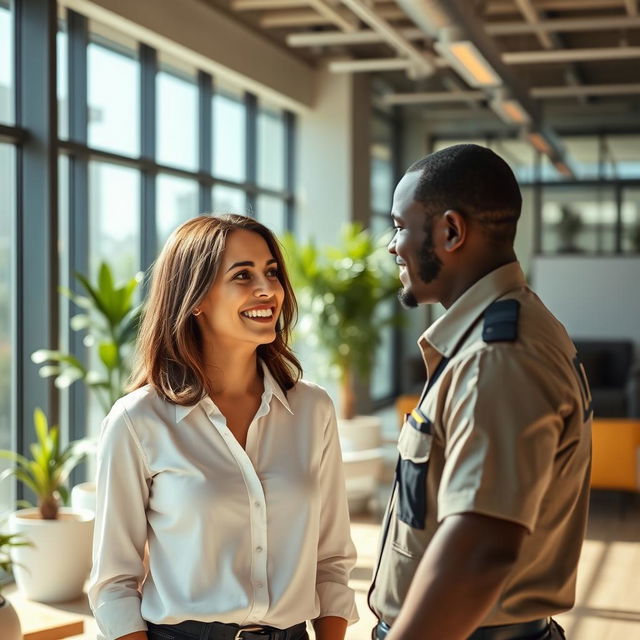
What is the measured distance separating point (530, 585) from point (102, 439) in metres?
0.89

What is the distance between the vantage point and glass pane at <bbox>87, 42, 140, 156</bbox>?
5930 mm

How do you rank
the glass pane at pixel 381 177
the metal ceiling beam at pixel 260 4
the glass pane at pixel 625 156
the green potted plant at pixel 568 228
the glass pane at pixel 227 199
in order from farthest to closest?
the green potted plant at pixel 568 228 < the glass pane at pixel 625 156 < the glass pane at pixel 381 177 < the glass pane at pixel 227 199 < the metal ceiling beam at pixel 260 4

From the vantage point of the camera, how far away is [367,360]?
288 inches

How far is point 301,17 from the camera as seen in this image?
7590 millimetres

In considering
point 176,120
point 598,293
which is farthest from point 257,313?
point 598,293

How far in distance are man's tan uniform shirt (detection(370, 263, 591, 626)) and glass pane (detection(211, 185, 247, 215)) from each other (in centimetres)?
649

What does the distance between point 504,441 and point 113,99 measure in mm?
5492

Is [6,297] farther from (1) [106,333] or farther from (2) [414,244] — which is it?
(2) [414,244]

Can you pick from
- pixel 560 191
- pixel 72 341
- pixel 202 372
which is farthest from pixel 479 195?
pixel 560 191

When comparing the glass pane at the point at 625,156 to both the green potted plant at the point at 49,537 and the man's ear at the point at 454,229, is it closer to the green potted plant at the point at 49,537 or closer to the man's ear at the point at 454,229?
the green potted plant at the point at 49,537

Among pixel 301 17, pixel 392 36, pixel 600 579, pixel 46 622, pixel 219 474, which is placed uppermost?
pixel 301 17

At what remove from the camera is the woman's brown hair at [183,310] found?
194cm

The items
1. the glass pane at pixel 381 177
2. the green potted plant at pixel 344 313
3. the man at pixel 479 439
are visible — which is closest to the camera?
the man at pixel 479 439

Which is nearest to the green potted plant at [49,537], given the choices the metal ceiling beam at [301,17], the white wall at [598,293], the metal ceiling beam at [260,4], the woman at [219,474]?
the woman at [219,474]
